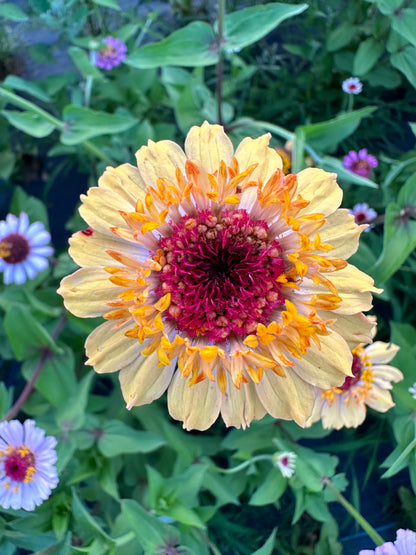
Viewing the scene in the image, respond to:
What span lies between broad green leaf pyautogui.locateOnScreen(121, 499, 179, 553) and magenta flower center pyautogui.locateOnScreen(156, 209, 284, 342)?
0.37m

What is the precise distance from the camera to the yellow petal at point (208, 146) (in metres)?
0.82

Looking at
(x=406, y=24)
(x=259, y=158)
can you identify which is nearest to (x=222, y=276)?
(x=259, y=158)

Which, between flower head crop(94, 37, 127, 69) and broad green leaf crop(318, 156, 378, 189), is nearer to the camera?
broad green leaf crop(318, 156, 378, 189)

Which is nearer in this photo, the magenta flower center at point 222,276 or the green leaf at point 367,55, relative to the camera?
the magenta flower center at point 222,276

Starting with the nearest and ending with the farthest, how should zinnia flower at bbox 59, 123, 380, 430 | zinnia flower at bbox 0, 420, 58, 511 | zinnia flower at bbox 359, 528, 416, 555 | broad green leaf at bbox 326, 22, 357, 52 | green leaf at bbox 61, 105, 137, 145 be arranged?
zinnia flower at bbox 59, 123, 380, 430, zinnia flower at bbox 359, 528, 416, 555, zinnia flower at bbox 0, 420, 58, 511, green leaf at bbox 61, 105, 137, 145, broad green leaf at bbox 326, 22, 357, 52

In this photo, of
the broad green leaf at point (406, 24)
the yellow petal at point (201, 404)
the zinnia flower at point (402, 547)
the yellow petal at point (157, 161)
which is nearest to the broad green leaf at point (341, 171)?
the broad green leaf at point (406, 24)

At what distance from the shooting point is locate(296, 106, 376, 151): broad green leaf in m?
1.12

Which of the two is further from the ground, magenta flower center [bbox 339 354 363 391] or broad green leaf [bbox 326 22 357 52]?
broad green leaf [bbox 326 22 357 52]

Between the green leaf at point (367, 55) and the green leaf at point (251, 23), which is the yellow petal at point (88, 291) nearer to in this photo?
the green leaf at point (251, 23)

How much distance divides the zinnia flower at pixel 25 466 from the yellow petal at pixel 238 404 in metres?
0.40

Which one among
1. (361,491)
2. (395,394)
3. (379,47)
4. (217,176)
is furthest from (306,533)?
(379,47)

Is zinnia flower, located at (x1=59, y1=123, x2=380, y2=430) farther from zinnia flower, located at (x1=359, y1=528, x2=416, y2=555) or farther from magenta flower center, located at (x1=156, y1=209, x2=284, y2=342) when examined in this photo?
zinnia flower, located at (x1=359, y1=528, x2=416, y2=555)

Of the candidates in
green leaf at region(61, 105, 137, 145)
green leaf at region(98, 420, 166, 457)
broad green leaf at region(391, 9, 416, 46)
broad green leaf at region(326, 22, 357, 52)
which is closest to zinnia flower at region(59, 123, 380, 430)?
green leaf at region(98, 420, 166, 457)

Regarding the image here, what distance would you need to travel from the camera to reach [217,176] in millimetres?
781
